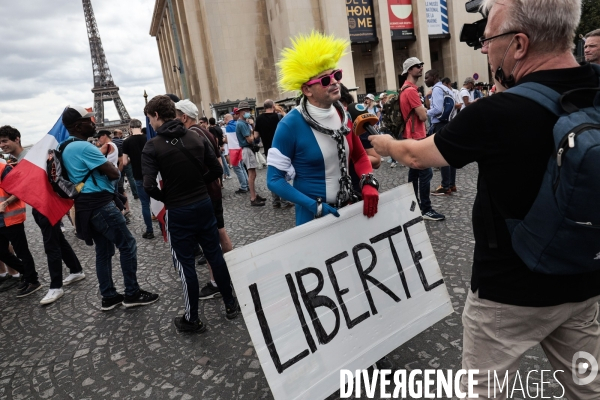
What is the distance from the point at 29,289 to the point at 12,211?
1.03 m

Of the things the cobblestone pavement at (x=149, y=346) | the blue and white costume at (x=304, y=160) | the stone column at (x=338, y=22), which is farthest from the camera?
the stone column at (x=338, y=22)

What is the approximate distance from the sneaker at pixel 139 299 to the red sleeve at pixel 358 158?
105 inches

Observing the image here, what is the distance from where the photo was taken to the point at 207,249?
3.29 m

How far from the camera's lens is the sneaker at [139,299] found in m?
3.88

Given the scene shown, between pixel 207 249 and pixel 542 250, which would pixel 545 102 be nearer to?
pixel 542 250

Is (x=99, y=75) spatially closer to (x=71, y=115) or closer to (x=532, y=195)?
(x=71, y=115)

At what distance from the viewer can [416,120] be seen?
5.29 meters

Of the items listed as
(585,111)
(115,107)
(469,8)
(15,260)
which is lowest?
(15,260)

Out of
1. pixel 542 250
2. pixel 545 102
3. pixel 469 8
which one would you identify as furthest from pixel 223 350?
pixel 469 8

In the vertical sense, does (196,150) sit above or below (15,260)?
above

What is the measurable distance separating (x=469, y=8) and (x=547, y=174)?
4.66 feet

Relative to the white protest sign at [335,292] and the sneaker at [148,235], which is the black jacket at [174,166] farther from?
the sneaker at [148,235]

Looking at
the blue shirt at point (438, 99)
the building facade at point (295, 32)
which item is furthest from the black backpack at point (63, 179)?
the building facade at point (295, 32)

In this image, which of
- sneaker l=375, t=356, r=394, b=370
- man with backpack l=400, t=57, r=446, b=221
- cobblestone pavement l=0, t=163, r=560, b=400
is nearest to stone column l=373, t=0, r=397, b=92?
man with backpack l=400, t=57, r=446, b=221
